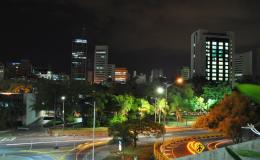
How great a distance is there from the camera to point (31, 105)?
75562 millimetres

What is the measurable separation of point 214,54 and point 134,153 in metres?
141

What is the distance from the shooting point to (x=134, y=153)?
44469mm

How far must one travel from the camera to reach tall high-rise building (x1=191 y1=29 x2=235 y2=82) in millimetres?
177750

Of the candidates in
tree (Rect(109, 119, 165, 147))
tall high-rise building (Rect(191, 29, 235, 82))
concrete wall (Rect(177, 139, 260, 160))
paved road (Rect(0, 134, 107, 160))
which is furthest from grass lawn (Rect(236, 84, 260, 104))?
tall high-rise building (Rect(191, 29, 235, 82))

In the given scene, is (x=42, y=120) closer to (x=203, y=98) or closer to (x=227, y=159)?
(x=203, y=98)

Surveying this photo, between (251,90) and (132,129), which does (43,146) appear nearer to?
(132,129)

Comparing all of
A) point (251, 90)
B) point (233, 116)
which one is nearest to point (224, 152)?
point (251, 90)

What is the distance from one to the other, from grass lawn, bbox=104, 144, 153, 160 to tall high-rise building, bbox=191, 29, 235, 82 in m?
133

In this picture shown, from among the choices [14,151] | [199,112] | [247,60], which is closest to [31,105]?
[14,151]

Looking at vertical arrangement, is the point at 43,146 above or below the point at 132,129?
below

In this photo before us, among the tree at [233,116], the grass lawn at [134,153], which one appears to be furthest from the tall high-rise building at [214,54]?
the tree at [233,116]

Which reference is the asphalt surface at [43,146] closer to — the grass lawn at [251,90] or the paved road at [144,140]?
the paved road at [144,140]

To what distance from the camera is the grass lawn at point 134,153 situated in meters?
42.3

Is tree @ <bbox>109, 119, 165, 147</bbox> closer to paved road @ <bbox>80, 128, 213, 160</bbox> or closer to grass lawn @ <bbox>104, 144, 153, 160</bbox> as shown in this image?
grass lawn @ <bbox>104, 144, 153, 160</bbox>
